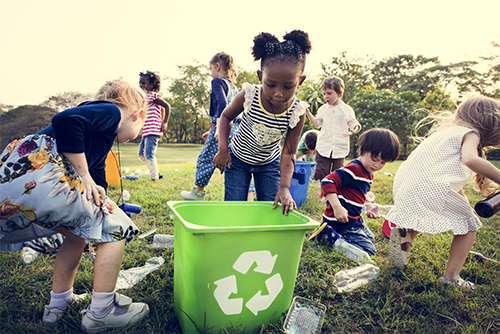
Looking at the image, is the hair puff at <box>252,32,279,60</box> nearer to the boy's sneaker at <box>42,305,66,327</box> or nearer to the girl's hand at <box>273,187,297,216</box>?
the girl's hand at <box>273,187,297,216</box>

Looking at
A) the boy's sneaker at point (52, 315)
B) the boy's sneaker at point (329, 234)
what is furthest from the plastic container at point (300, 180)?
the boy's sneaker at point (52, 315)

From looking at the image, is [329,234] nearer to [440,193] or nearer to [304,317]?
[440,193]

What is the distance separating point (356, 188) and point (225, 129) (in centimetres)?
116

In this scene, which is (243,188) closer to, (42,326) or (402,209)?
(402,209)

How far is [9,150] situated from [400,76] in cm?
2890

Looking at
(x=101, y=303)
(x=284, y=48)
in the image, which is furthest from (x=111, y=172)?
(x=284, y=48)

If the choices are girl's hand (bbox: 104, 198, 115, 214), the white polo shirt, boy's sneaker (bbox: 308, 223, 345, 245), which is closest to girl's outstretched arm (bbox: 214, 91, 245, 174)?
girl's hand (bbox: 104, 198, 115, 214)

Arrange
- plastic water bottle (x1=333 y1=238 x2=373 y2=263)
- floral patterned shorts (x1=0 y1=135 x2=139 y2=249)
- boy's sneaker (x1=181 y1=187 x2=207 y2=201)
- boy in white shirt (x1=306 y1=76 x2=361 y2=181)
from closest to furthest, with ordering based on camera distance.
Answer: floral patterned shorts (x1=0 y1=135 x2=139 y2=249) < plastic water bottle (x1=333 y1=238 x2=373 y2=263) < boy's sneaker (x1=181 y1=187 x2=207 y2=201) < boy in white shirt (x1=306 y1=76 x2=361 y2=181)

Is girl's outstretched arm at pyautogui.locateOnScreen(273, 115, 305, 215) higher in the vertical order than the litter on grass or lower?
higher

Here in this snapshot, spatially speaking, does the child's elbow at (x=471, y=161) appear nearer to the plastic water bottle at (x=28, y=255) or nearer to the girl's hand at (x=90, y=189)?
the girl's hand at (x=90, y=189)

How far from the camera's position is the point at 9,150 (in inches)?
37.6

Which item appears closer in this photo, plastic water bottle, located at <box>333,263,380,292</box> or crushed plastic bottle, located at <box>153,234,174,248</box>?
plastic water bottle, located at <box>333,263,380,292</box>

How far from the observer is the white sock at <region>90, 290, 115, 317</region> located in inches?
40.1

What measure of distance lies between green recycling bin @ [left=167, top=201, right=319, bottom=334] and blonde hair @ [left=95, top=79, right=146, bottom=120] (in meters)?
0.47
